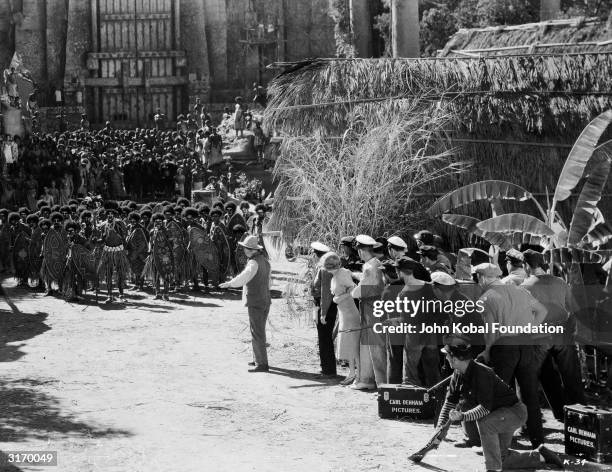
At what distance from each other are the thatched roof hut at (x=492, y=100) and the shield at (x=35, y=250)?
5.69m

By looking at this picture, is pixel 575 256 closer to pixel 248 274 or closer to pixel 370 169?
pixel 370 169

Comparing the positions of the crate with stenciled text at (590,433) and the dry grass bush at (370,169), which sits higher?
the dry grass bush at (370,169)

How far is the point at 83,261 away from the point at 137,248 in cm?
94

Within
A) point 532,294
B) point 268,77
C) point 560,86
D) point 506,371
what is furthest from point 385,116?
point 268,77

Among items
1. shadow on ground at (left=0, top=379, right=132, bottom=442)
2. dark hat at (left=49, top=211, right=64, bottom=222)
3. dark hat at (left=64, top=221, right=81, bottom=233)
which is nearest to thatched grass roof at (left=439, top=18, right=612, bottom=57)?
dark hat at (left=64, top=221, right=81, bottom=233)

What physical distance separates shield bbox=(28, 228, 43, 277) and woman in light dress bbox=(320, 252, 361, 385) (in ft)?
26.4

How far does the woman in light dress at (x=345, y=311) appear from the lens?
11781 mm

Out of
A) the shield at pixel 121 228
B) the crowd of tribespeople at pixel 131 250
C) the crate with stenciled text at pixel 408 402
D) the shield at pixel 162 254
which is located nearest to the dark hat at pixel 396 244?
the crate with stenciled text at pixel 408 402

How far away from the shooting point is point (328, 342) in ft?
40.4

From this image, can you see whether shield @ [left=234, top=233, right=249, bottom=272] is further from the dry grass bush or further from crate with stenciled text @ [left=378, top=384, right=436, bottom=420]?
crate with stenciled text @ [left=378, top=384, right=436, bottom=420]

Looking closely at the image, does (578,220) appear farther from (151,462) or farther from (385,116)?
(151,462)

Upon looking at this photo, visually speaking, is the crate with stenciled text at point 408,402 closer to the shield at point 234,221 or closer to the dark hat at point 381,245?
the dark hat at point 381,245

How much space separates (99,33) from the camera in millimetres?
39438

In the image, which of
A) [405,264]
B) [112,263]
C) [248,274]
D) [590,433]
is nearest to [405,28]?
[112,263]
